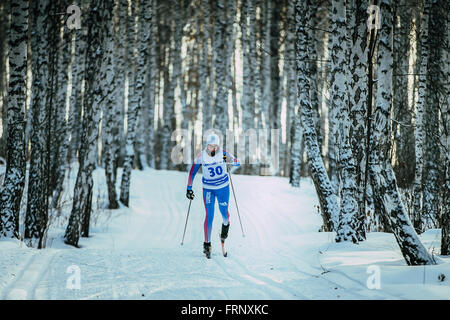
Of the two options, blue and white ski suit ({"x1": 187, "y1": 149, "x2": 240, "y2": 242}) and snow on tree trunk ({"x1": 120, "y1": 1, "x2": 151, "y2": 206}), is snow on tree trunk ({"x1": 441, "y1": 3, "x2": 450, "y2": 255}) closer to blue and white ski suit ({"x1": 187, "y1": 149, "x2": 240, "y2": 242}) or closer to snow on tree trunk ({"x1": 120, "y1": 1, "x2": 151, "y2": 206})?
blue and white ski suit ({"x1": 187, "y1": 149, "x2": 240, "y2": 242})

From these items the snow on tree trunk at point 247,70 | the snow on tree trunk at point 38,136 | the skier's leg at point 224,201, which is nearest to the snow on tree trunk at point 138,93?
the snow on tree trunk at point 38,136

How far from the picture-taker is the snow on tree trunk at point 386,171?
194 inches

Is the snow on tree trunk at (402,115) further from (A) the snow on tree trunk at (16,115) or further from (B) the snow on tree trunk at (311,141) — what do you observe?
(A) the snow on tree trunk at (16,115)

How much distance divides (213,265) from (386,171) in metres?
2.90

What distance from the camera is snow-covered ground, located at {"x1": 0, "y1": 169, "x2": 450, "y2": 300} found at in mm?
4215

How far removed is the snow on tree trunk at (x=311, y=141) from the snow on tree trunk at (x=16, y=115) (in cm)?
557

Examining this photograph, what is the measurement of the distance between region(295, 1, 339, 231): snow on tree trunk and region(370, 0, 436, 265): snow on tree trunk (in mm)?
2922

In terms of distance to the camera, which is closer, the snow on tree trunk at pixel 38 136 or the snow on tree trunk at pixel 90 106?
the snow on tree trunk at pixel 90 106

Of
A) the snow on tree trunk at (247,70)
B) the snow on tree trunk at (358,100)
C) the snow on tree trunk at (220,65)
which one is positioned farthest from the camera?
the snow on tree trunk at (247,70)

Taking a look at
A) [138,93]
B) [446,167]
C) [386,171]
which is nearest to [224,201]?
[386,171]

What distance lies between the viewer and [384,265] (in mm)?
5059

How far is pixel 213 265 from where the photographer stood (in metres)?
5.85
